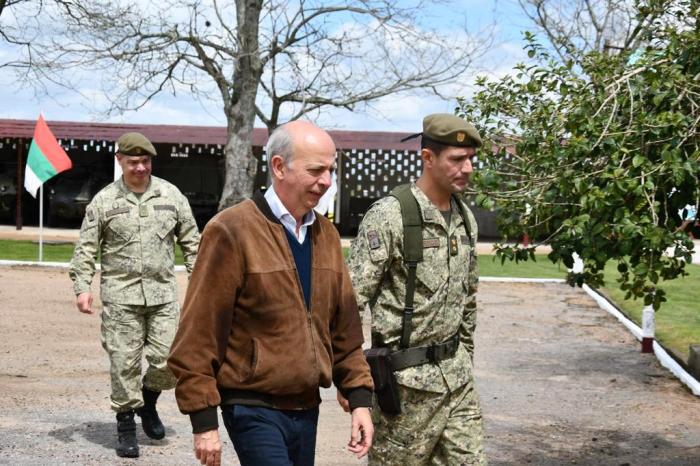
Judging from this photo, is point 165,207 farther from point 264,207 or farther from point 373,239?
point 264,207

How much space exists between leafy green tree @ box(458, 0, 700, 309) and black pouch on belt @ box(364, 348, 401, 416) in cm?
126

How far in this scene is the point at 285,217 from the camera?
3.59 metres

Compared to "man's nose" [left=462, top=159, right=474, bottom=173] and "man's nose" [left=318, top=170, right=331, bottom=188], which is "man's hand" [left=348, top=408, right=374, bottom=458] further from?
"man's nose" [left=462, top=159, right=474, bottom=173]

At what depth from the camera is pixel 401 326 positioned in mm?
4395

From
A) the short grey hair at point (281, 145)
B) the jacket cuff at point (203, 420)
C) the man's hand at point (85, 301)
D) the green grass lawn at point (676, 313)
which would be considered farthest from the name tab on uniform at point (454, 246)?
the green grass lawn at point (676, 313)

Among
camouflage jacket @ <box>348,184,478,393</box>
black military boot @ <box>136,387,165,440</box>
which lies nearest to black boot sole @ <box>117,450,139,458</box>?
black military boot @ <box>136,387,165,440</box>

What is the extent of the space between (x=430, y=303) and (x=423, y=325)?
0.09 metres

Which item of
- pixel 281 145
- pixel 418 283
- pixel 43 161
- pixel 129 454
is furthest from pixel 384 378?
pixel 43 161

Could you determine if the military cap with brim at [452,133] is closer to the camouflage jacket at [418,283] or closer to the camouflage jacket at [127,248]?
the camouflage jacket at [418,283]

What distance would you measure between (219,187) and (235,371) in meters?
30.5

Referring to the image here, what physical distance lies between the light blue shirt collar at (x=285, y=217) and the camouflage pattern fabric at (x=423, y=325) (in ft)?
2.40

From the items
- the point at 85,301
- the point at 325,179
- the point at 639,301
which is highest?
the point at 325,179

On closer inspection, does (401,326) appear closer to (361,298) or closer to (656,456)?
(361,298)

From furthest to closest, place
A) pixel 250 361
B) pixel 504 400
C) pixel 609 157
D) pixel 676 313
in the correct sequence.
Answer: pixel 676 313
pixel 504 400
pixel 609 157
pixel 250 361
